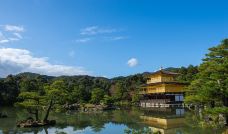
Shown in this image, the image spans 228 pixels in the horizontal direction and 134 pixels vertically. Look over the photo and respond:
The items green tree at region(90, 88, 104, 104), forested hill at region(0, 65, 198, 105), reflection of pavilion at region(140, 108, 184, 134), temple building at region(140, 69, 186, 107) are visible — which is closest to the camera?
reflection of pavilion at region(140, 108, 184, 134)

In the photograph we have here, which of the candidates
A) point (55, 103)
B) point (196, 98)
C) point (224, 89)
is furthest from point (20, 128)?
point (224, 89)

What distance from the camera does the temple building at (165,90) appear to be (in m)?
51.2

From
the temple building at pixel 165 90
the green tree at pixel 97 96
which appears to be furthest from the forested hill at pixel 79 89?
the temple building at pixel 165 90

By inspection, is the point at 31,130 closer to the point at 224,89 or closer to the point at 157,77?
the point at 224,89

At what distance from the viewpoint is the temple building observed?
51.2 meters

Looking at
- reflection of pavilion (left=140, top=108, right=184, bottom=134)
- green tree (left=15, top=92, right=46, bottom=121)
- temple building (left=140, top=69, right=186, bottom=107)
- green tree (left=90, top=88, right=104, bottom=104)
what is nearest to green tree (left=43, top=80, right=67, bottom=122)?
green tree (left=15, top=92, right=46, bottom=121)

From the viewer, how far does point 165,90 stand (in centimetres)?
5150

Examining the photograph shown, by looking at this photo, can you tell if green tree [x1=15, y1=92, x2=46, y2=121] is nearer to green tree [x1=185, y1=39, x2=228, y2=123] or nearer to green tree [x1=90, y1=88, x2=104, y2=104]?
Answer: green tree [x1=185, y1=39, x2=228, y2=123]

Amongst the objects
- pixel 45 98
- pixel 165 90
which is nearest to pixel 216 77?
pixel 45 98

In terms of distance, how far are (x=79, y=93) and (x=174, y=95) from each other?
17130 mm

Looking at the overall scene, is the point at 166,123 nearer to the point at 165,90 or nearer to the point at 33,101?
the point at 33,101

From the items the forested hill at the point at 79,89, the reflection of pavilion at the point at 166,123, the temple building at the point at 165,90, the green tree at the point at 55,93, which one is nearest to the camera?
the reflection of pavilion at the point at 166,123

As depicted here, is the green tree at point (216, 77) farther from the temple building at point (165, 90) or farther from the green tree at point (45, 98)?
the temple building at point (165, 90)

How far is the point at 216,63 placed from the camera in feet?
55.9
